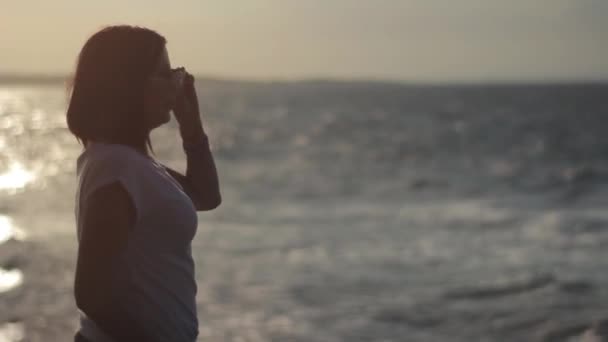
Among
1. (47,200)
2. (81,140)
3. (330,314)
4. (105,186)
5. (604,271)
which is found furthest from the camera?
(47,200)

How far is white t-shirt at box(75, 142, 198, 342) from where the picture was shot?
8.78 feet

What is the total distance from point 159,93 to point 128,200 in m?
0.34

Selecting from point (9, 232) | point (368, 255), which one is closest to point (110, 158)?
point (368, 255)

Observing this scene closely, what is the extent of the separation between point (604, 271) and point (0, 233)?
8966 mm

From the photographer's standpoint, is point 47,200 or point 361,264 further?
point 47,200

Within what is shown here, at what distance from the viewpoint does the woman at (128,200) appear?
261 centimetres

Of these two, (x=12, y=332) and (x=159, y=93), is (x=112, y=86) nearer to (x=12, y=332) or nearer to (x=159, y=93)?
(x=159, y=93)

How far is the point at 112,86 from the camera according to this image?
2.74 metres

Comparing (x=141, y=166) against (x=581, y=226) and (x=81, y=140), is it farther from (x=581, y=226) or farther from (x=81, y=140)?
(x=581, y=226)

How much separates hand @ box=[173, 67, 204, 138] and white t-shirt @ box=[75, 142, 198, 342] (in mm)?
376

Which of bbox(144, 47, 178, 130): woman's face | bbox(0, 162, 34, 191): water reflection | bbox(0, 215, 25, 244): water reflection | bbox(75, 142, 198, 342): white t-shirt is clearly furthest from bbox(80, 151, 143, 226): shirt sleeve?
bbox(0, 162, 34, 191): water reflection

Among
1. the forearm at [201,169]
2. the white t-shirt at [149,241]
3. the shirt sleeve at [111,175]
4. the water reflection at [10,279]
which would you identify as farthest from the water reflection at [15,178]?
the shirt sleeve at [111,175]

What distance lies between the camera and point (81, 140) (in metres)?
2.90

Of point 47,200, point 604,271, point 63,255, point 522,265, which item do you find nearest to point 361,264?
point 522,265
